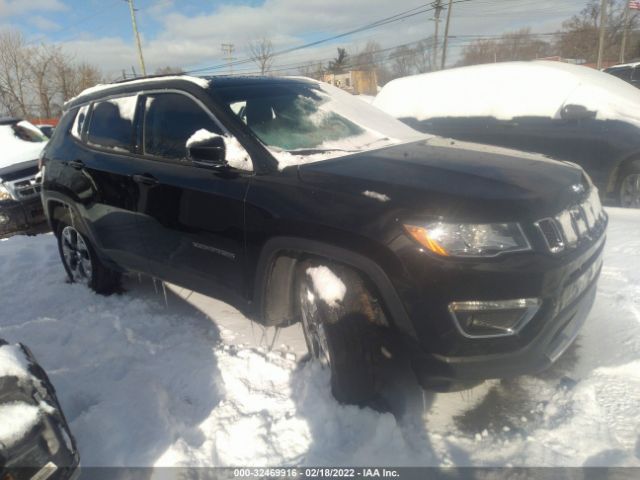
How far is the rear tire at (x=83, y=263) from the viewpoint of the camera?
380 centimetres

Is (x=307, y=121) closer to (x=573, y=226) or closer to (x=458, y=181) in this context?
(x=458, y=181)

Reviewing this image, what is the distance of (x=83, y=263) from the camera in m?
4.00

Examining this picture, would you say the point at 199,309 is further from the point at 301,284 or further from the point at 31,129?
the point at 31,129

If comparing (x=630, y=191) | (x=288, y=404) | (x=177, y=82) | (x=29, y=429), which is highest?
(x=177, y=82)

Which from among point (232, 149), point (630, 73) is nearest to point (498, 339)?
point (232, 149)

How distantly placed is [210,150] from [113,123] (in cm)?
141

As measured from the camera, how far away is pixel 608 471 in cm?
184

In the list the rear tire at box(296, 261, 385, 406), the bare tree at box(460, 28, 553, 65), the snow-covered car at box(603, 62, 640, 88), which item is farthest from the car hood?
the bare tree at box(460, 28, 553, 65)

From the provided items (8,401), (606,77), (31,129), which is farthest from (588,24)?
(8,401)

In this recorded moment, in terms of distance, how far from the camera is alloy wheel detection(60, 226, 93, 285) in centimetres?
393

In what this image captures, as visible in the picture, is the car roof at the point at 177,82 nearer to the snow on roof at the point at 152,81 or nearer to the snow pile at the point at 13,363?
the snow on roof at the point at 152,81

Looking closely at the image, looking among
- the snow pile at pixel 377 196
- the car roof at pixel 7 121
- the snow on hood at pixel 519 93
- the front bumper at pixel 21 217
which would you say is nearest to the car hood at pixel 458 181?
the snow pile at pixel 377 196

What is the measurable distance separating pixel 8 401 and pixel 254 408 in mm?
1176

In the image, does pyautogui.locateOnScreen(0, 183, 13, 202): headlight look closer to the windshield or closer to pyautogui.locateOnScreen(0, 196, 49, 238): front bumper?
pyautogui.locateOnScreen(0, 196, 49, 238): front bumper
